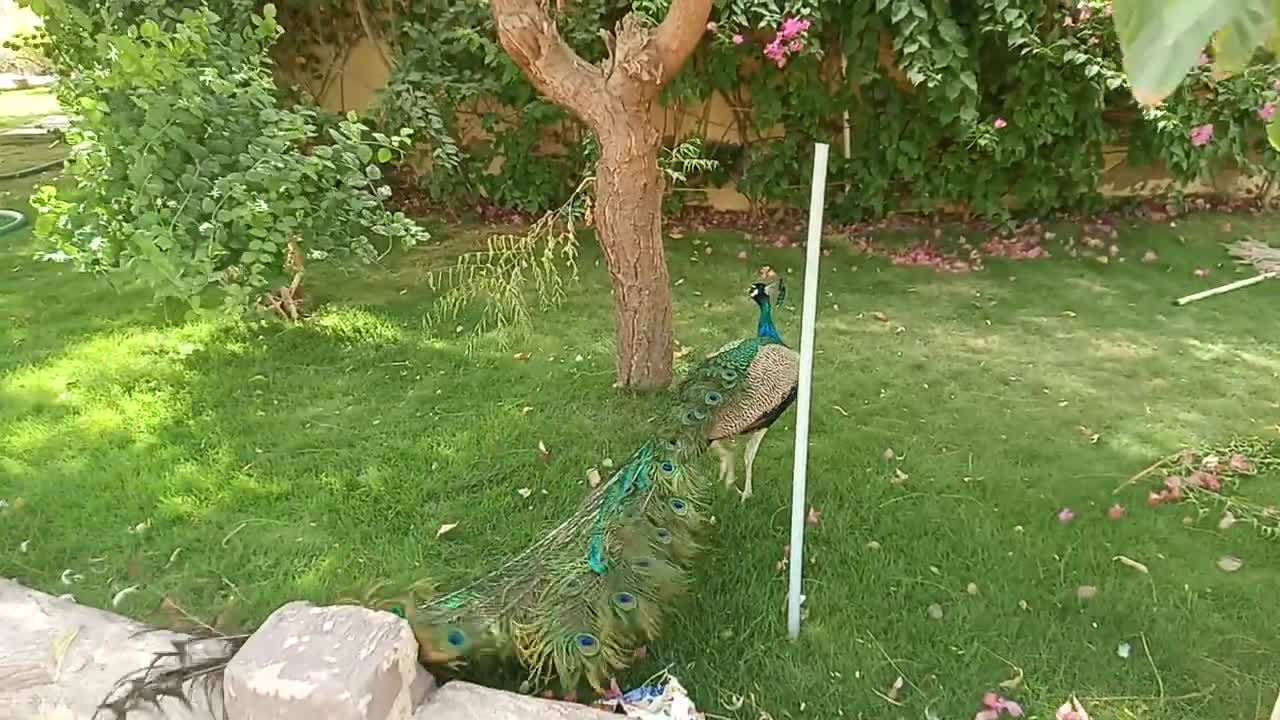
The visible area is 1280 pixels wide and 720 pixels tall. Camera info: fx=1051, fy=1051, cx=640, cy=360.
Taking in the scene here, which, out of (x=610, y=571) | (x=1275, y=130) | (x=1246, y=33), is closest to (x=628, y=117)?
(x=610, y=571)

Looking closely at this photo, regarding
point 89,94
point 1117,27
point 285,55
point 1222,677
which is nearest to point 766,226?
point 285,55

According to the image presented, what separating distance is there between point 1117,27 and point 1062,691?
169 centimetres

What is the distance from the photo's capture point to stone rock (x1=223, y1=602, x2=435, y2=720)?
1.56 m

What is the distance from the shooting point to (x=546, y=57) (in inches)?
117

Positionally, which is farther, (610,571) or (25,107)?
(25,107)

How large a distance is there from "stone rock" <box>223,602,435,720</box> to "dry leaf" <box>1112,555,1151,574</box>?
1697 mm

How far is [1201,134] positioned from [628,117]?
335 cm

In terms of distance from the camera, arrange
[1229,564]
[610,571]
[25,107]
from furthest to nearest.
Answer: [25,107] < [1229,564] < [610,571]

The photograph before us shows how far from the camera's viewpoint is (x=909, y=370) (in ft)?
12.1

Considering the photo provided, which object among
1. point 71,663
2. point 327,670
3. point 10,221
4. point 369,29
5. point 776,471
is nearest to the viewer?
point 327,670

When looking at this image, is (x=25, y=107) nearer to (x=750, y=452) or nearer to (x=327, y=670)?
(x=750, y=452)

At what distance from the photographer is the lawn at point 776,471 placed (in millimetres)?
2213

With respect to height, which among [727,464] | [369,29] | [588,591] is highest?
[369,29]

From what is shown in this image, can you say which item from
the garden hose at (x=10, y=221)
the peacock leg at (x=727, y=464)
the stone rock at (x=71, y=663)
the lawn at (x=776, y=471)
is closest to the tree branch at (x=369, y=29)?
the lawn at (x=776, y=471)
